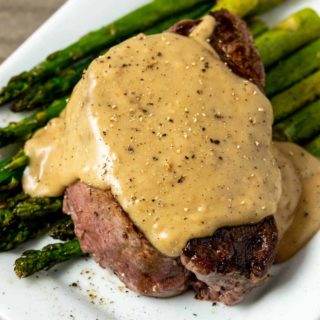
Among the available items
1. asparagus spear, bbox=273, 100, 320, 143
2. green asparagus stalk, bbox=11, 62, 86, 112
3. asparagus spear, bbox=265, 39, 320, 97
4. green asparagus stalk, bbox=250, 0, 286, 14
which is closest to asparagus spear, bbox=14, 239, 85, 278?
green asparagus stalk, bbox=11, 62, 86, 112

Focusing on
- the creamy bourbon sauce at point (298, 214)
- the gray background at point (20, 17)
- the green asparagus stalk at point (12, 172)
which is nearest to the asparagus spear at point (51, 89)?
the green asparagus stalk at point (12, 172)

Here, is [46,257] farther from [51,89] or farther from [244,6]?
[244,6]

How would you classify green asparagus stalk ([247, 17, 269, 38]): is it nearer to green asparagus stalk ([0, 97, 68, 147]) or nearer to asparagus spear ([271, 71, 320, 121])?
asparagus spear ([271, 71, 320, 121])

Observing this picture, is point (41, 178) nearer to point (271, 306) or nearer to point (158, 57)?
point (158, 57)

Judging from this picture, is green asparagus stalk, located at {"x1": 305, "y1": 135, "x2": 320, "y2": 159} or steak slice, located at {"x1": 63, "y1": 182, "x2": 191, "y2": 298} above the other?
steak slice, located at {"x1": 63, "y1": 182, "x2": 191, "y2": 298}

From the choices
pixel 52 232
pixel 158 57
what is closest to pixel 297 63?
pixel 158 57

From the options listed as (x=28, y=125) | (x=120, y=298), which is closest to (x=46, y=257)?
(x=120, y=298)
